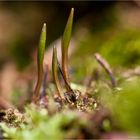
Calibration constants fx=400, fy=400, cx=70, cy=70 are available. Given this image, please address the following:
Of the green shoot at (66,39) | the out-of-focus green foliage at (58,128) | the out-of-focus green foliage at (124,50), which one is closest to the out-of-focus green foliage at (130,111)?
the out-of-focus green foliage at (58,128)

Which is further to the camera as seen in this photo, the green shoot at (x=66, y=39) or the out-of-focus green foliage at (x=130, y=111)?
the green shoot at (x=66, y=39)

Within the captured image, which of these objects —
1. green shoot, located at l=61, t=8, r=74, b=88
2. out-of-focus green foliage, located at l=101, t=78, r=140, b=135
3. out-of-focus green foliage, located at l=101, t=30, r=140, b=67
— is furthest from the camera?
out-of-focus green foliage, located at l=101, t=30, r=140, b=67

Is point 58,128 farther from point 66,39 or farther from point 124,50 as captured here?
point 124,50

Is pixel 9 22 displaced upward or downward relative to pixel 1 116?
upward

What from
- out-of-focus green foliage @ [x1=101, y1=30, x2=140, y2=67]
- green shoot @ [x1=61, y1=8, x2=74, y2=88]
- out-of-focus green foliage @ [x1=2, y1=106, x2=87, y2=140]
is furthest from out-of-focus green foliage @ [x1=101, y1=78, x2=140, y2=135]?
out-of-focus green foliage @ [x1=101, y1=30, x2=140, y2=67]

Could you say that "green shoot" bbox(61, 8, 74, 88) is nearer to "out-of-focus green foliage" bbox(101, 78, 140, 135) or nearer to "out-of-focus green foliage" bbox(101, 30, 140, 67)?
"out-of-focus green foliage" bbox(101, 78, 140, 135)

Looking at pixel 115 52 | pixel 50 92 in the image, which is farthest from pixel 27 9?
pixel 50 92

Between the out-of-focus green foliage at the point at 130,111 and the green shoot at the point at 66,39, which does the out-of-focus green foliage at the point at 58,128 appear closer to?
the out-of-focus green foliage at the point at 130,111

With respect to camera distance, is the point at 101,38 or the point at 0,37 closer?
the point at 101,38

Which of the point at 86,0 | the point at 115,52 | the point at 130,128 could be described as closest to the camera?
the point at 130,128

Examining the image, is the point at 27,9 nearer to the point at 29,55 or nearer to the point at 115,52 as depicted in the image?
the point at 29,55

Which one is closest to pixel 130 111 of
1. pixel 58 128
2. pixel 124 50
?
pixel 58 128
